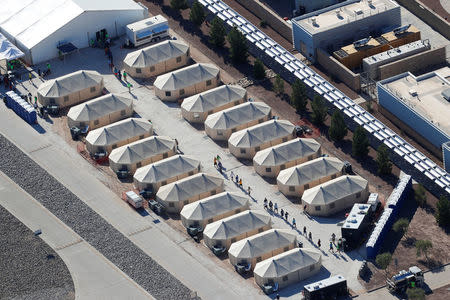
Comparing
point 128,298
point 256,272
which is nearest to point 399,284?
point 256,272

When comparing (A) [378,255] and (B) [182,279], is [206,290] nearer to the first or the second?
(B) [182,279]

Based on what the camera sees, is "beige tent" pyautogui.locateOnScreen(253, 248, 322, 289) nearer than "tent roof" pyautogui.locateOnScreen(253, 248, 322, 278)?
Yes

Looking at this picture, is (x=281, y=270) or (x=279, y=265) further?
Answer: (x=279, y=265)

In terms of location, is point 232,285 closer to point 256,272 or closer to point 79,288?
point 256,272

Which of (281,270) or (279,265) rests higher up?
(279,265)

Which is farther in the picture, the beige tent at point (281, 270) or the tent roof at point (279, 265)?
the tent roof at point (279, 265)

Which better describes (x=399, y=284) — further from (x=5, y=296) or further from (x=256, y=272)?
(x=5, y=296)

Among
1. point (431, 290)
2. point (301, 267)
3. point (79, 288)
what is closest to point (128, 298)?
point (79, 288)
